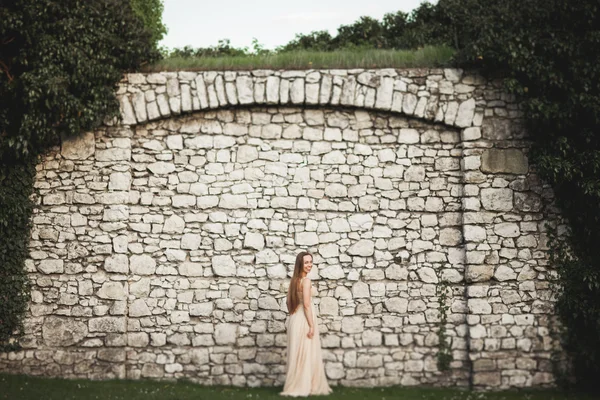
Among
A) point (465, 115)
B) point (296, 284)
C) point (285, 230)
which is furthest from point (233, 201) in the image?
point (465, 115)

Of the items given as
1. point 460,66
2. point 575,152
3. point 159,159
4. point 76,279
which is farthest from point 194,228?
point 575,152

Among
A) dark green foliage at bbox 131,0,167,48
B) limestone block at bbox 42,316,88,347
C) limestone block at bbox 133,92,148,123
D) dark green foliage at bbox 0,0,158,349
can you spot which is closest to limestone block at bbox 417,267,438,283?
limestone block at bbox 133,92,148,123

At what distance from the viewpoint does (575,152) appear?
9016 millimetres

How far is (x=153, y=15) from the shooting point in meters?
19.1

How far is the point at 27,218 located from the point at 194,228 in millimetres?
2628

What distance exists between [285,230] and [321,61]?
307 centimetres

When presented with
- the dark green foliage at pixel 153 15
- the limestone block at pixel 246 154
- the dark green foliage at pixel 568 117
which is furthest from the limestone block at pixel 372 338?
the dark green foliage at pixel 153 15

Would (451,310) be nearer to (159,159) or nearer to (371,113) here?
(371,113)

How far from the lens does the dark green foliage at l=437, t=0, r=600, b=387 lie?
891 centimetres

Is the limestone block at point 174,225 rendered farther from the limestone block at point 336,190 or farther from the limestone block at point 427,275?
the limestone block at point 427,275

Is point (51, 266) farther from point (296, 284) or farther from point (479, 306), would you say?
point (479, 306)

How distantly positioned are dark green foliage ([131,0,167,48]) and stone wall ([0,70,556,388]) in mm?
9573

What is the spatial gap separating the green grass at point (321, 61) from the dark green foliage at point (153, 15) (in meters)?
8.52

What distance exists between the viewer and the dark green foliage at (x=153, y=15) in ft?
60.3
